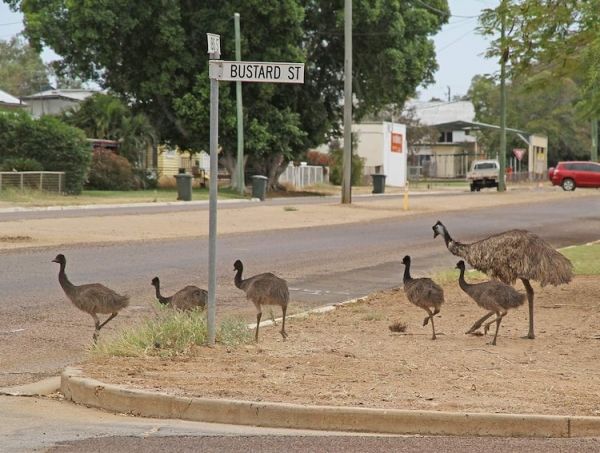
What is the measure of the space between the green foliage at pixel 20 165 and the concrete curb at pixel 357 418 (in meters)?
36.3

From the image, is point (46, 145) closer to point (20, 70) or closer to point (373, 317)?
point (373, 317)

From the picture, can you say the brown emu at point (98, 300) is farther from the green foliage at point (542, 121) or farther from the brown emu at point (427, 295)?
the green foliage at point (542, 121)

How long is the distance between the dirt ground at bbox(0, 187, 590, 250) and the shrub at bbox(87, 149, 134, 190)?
11950 millimetres

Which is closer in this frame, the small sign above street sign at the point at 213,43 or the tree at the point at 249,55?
the small sign above street sign at the point at 213,43

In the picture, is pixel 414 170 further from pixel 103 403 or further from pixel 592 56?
pixel 103 403

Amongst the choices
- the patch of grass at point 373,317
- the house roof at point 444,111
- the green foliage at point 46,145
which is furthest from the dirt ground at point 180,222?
the house roof at point 444,111

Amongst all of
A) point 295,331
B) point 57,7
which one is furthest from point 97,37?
point 295,331

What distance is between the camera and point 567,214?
41.3 metres

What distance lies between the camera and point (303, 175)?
232ft

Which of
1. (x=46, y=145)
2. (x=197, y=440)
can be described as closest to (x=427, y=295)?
(x=197, y=440)

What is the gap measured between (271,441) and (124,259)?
13.3 meters

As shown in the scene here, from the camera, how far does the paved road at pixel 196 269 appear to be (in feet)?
39.1

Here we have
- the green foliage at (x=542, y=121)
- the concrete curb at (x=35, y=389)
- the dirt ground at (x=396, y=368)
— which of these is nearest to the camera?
the dirt ground at (x=396, y=368)

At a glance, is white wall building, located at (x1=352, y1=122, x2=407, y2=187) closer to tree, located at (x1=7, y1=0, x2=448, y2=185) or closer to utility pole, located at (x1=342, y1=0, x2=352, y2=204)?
tree, located at (x1=7, y1=0, x2=448, y2=185)
